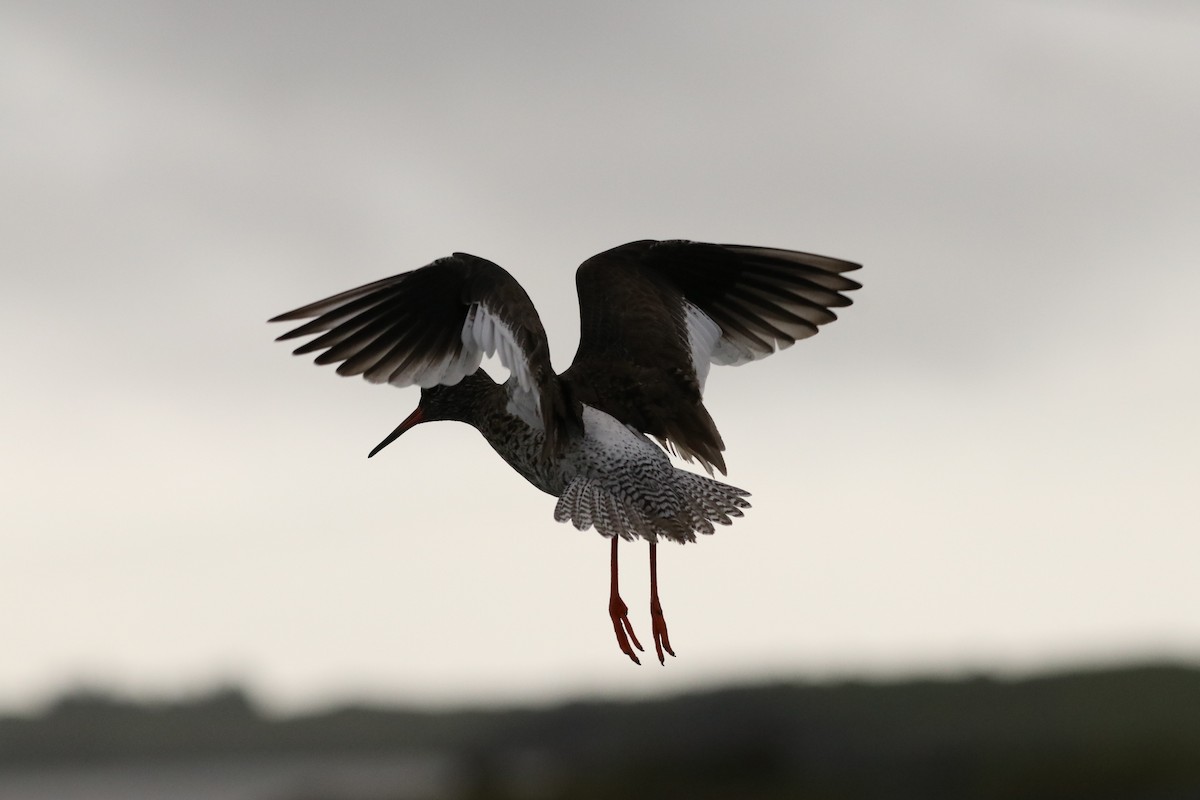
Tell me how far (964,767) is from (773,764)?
458 inches

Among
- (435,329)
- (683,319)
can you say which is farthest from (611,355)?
(435,329)

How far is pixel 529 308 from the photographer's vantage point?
28.0 feet

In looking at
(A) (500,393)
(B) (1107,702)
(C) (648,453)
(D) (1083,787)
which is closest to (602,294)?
(A) (500,393)

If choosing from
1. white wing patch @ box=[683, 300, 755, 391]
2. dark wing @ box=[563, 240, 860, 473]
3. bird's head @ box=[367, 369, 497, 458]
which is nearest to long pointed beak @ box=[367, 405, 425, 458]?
bird's head @ box=[367, 369, 497, 458]

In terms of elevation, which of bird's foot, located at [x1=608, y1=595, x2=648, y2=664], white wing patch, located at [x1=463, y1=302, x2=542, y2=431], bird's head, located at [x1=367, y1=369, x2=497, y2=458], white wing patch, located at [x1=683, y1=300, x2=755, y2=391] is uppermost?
white wing patch, located at [x1=683, y1=300, x2=755, y2=391]

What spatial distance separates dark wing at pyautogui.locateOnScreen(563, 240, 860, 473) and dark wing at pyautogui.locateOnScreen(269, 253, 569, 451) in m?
0.91

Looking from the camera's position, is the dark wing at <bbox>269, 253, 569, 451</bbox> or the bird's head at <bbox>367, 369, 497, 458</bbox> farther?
the bird's head at <bbox>367, 369, 497, 458</bbox>

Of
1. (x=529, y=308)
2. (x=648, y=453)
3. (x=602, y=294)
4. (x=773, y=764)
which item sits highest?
(x=773, y=764)

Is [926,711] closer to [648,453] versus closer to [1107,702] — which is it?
[1107,702]

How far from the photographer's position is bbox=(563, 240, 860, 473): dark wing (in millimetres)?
9625

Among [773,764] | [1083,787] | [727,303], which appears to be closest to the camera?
[727,303]

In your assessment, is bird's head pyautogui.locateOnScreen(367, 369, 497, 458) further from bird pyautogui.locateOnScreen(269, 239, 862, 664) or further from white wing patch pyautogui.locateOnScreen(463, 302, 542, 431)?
white wing patch pyautogui.locateOnScreen(463, 302, 542, 431)

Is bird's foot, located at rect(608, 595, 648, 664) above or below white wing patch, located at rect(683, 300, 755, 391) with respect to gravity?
below

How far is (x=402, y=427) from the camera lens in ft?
35.9
